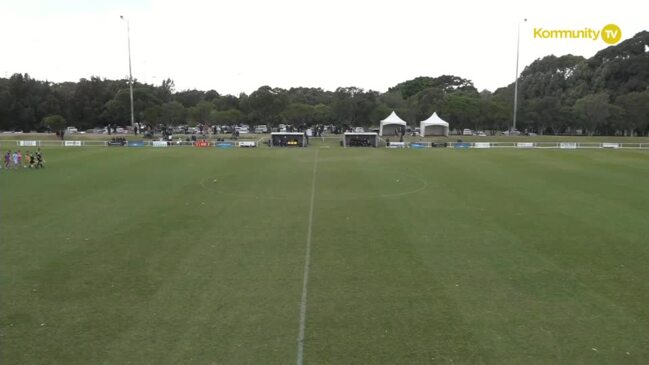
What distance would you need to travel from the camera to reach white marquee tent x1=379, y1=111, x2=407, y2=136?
261 ft

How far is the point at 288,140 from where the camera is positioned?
62438 millimetres

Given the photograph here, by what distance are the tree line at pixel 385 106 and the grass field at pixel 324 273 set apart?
209ft

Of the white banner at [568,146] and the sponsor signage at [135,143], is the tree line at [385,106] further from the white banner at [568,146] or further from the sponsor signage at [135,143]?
the white banner at [568,146]

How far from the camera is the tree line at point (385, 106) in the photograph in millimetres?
91938

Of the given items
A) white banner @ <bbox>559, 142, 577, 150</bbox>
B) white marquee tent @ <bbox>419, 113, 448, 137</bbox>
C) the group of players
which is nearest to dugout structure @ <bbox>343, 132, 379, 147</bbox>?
white marquee tent @ <bbox>419, 113, 448, 137</bbox>

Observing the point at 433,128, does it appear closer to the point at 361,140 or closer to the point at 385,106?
the point at 385,106

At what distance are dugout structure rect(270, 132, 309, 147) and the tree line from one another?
2918 cm

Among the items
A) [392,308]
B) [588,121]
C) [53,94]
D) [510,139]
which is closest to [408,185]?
[392,308]

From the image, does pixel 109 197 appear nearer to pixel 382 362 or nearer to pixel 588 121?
pixel 382 362

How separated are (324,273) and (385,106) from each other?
85014 millimetres

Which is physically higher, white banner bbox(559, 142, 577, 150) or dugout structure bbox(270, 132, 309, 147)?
dugout structure bbox(270, 132, 309, 147)

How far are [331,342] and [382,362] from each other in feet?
4.03

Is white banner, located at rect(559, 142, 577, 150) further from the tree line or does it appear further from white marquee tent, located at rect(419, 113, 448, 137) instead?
the tree line

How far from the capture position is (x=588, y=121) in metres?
94.8
